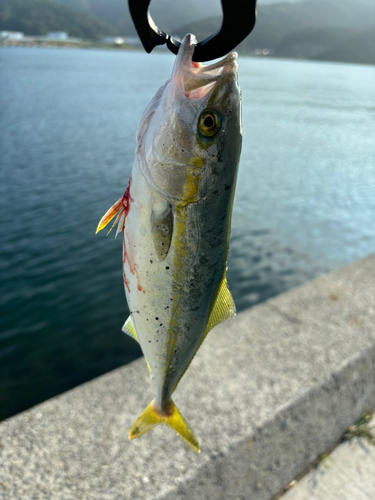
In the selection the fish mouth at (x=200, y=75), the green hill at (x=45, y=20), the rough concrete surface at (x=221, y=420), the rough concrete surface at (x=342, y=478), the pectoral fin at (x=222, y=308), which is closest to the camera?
the fish mouth at (x=200, y=75)

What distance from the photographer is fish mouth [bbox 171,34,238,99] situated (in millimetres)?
1391

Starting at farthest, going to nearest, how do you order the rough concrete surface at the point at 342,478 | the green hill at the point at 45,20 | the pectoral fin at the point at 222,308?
the green hill at the point at 45,20 < the rough concrete surface at the point at 342,478 < the pectoral fin at the point at 222,308

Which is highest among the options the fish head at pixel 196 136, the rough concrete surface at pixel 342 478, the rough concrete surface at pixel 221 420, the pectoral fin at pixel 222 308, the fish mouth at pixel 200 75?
the fish mouth at pixel 200 75

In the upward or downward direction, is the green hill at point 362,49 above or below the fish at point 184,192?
below

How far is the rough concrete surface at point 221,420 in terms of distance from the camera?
3097 millimetres

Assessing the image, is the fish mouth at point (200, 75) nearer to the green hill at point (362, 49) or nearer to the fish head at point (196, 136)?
the fish head at point (196, 136)

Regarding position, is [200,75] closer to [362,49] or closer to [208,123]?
[208,123]

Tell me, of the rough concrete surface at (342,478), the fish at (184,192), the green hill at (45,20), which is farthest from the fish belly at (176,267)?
the green hill at (45,20)

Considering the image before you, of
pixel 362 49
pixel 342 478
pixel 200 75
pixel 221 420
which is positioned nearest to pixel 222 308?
pixel 200 75

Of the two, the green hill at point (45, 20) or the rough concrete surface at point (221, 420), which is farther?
the green hill at point (45, 20)

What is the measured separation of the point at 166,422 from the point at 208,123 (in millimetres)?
1557

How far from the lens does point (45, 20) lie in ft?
296

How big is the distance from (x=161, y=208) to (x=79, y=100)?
28685 mm

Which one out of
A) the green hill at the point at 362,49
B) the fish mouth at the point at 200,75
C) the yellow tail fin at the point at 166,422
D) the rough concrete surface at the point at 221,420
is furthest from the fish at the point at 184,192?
the green hill at the point at 362,49
